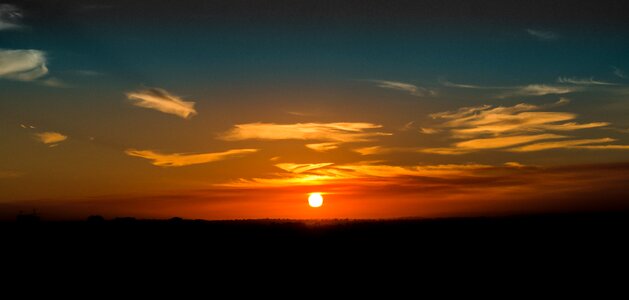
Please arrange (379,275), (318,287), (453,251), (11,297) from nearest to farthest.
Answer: (11,297) < (318,287) < (379,275) < (453,251)

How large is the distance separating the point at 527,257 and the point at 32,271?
41.2m

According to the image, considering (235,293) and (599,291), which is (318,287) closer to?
(235,293)

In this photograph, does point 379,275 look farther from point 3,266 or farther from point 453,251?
point 3,266

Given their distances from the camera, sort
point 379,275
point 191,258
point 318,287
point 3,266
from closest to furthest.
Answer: point 318,287, point 379,275, point 3,266, point 191,258

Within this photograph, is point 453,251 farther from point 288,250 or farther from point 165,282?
point 165,282

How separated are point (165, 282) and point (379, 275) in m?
14.5

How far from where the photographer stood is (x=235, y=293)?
3612cm

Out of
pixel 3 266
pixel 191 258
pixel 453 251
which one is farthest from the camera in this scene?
pixel 453 251

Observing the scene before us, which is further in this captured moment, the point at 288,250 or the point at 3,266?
the point at 288,250

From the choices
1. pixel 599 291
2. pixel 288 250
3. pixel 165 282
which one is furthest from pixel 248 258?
pixel 599 291

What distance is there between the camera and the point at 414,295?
35156 mm

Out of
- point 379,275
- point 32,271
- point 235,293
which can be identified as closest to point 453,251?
point 379,275

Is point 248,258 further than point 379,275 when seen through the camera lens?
Yes

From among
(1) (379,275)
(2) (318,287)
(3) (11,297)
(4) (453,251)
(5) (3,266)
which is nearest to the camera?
(3) (11,297)
